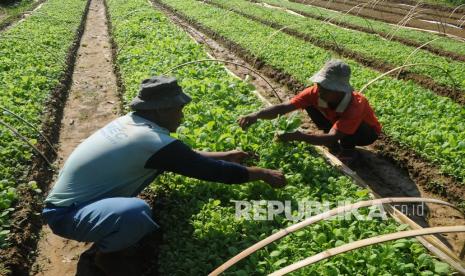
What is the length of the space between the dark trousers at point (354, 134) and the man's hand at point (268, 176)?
2360mm

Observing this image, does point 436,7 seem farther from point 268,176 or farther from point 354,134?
point 268,176

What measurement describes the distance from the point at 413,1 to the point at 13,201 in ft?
89.1

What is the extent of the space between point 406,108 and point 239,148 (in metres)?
3.72

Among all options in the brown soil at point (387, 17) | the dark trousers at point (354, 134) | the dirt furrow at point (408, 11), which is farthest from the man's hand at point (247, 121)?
the dirt furrow at point (408, 11)

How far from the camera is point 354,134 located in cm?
590

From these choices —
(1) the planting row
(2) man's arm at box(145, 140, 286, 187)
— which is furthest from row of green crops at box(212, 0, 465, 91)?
(1) the planting row

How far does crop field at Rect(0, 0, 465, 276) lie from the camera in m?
3.59

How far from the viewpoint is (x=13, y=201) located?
15.3 feet

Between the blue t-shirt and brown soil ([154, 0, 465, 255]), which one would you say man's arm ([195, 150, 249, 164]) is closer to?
the blue t-shirt

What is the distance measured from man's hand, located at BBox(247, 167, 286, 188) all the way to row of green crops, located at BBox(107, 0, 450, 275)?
29cm

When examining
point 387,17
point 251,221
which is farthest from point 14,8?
point 251,221

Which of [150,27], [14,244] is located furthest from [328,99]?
[150,27]

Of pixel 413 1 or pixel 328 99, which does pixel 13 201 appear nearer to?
pixel 328 99

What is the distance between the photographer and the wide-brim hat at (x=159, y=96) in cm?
363
